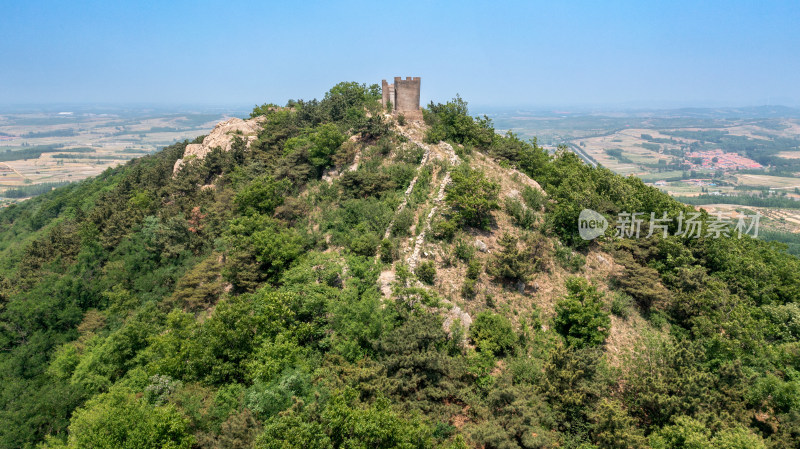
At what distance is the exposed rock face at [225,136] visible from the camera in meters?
41.0

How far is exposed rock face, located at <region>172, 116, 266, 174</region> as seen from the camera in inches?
1615

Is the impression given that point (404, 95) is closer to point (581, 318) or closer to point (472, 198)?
point (472, 198)

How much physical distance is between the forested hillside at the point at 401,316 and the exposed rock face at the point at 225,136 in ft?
31.1

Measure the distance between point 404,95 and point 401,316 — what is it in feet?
74.8

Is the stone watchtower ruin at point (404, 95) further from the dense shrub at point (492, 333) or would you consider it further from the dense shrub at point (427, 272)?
the dense shrub at point (492, 333)

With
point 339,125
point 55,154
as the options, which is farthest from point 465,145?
point 55,154

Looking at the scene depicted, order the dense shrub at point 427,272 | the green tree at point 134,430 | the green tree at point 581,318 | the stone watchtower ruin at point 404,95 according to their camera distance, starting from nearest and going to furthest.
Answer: the green tree at point 134,430 → the green tree at point 581,318 → the dense shrub at point 427,272 → the stone watchtower ruin at point 404,95

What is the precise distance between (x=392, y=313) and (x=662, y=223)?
64.6ft

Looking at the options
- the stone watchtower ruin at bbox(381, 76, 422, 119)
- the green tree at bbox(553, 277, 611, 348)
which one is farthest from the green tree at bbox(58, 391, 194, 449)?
the stone watchtower ruin at bbox(381, 76, 422, 119)

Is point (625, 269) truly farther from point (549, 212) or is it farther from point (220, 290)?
point (220, 290)

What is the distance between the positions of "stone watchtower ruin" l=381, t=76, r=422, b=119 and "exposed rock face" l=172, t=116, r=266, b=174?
17329mm

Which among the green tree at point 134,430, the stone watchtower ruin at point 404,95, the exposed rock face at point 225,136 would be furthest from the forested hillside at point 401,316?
the exposed rock face at point 225,136

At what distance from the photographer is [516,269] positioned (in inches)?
775

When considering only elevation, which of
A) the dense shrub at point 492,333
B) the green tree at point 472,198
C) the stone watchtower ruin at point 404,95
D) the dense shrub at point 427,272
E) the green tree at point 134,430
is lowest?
the green tree at point 134,430
